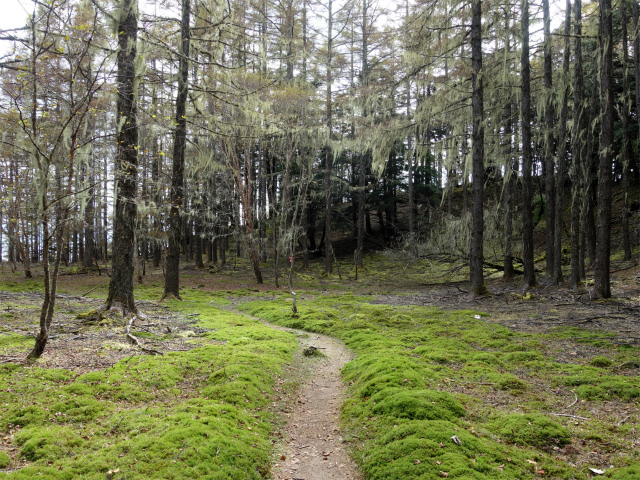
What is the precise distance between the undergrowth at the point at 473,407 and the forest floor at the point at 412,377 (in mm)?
18

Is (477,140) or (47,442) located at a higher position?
(477,140)

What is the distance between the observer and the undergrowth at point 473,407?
3340 millimetres

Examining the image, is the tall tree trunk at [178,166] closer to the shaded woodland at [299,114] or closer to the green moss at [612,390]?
the shaded woodland at [299,114]

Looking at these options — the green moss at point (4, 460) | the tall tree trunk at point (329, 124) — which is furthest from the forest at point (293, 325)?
the tall tree trunk at point (329, 124)

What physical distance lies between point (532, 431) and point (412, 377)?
1.71 metres

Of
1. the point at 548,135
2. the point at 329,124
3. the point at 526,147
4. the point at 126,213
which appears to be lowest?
the point at 126,213

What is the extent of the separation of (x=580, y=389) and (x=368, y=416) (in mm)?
2731

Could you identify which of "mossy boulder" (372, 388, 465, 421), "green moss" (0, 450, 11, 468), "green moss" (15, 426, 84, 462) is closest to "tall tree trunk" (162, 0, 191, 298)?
"green moss" (15, 426, 84, 462)

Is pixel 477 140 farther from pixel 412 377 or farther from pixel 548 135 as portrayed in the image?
pixel 412 377

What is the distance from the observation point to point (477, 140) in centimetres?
1190

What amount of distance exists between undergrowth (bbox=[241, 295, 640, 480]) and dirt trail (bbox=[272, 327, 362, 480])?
19 centimetres

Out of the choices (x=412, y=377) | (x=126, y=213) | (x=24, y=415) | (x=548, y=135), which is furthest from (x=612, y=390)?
(x=548, y=135)

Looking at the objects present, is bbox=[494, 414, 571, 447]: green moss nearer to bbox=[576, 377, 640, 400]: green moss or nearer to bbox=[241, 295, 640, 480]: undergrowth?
bbox=[241, 295, 640, 480]: undergrowth

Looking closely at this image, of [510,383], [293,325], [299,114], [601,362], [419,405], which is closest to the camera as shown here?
[419,405]
